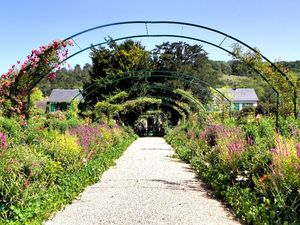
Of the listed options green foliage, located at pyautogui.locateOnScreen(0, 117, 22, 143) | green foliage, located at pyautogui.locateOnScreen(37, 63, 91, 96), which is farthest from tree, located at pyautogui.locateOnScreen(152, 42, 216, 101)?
green foliage, located at pyautogui.locateOnScreen(37, 63, 91, 96)

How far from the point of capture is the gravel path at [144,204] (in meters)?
5.79

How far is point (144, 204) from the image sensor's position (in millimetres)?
6711

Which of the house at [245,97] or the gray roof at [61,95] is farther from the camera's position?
the house at [245,97]

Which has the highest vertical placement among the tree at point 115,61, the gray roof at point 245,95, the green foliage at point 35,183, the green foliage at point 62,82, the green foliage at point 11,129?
the green foliage at point 62,82

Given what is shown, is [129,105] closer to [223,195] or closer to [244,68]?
[244,68]

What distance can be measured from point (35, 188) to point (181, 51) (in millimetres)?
36909

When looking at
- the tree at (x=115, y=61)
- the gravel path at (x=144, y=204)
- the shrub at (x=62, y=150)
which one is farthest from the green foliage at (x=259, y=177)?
the tree at (x=115, y=61)

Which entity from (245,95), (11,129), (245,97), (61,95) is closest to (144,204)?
(11,129)

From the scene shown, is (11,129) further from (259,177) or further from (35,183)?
(259,177)

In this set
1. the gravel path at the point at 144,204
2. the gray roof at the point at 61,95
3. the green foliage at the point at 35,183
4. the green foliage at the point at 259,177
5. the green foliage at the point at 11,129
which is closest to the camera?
the green foliage at the point at 259,177

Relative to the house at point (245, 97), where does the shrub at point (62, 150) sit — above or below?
→ below

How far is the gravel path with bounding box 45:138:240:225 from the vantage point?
5.79 m

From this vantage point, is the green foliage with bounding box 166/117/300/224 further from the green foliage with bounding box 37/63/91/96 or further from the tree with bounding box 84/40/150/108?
the green foliage with bounding box 37/63/91/96

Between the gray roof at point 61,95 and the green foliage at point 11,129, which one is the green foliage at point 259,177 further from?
the gray roof at point 61,95
